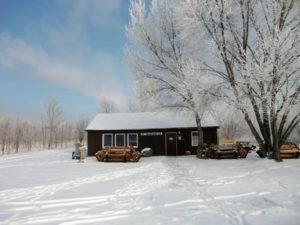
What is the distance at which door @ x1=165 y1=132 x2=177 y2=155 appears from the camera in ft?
95.7

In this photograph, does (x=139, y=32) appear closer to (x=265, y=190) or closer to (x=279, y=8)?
(x=279, y=8)

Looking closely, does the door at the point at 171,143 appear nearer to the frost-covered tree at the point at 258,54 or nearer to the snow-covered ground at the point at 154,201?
the frost-covered tree at the point at 258,54

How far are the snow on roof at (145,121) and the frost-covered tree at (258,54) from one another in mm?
8996

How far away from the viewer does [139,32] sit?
964 inches

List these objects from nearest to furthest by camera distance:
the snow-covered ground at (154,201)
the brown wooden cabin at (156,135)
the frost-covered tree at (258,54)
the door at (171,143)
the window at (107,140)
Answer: the snow-covered ground at (154,201) < the frost-covered tree at (258,54) < the brown wooden cabin at (156,135) < the door at (171,143) < the window at (107,140)

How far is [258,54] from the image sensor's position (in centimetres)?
1684

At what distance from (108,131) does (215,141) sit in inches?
359

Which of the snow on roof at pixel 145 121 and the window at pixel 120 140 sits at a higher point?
the snow on roof at pixel 145 121

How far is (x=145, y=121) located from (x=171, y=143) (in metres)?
3.22

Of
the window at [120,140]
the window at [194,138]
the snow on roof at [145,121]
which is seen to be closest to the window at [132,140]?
the window at [120,140]

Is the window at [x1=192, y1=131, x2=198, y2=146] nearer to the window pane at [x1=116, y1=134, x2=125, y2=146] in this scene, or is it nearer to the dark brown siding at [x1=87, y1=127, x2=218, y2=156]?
the dark brown siding at [x1=87, y1=127, x2=218, y2=156]

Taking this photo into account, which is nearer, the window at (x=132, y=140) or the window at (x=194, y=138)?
the window at (x=194, y=138)

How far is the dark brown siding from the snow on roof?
0.41m

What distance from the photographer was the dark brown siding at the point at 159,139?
29.0 meters
